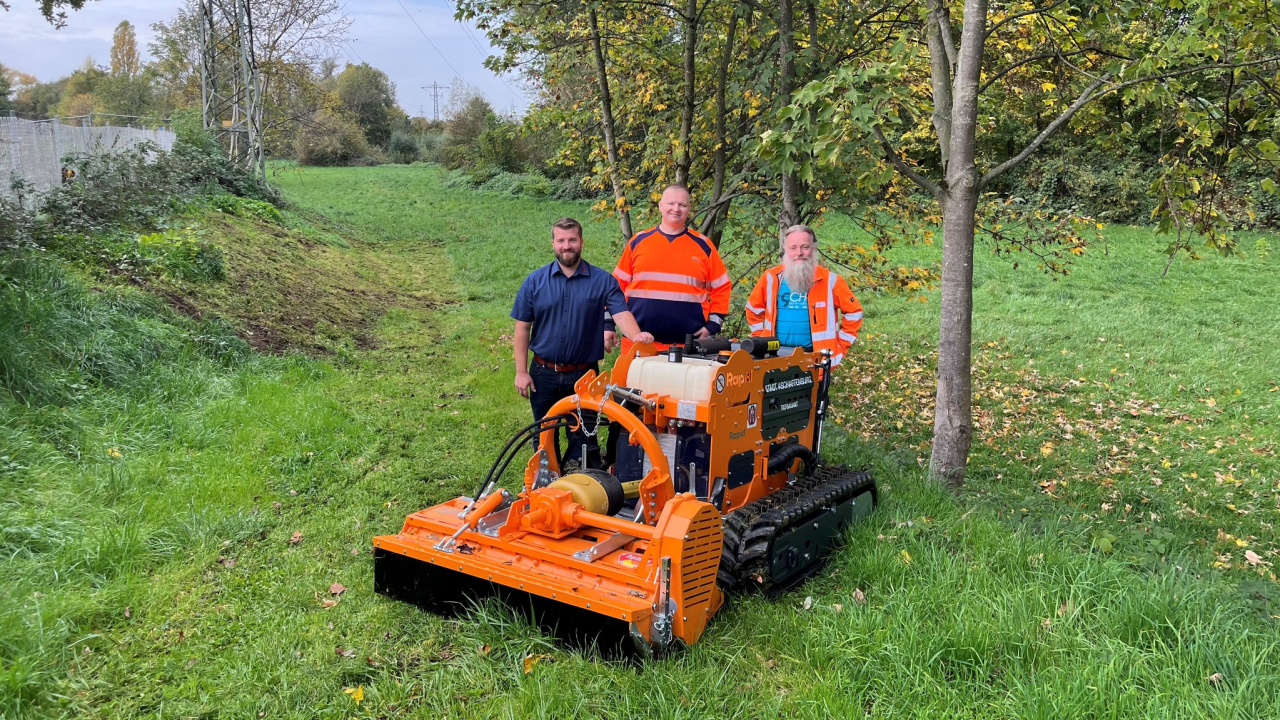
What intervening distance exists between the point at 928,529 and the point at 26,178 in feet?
38.6

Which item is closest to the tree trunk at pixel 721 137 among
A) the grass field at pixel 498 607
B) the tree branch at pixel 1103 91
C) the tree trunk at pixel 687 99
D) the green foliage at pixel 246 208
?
the tree trunk at pixel 687 99

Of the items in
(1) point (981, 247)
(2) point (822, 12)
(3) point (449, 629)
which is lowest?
(3) point (449, 629)

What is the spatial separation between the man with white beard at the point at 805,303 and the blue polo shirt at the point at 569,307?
1.03m

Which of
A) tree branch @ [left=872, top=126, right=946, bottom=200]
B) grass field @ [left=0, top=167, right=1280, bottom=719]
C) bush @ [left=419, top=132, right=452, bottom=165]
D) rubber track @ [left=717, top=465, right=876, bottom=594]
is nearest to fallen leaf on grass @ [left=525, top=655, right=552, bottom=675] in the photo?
grass field @ [left=0, top=167, right=1280, bottom=719]

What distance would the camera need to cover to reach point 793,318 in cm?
546

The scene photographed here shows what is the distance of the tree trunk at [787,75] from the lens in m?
7.32

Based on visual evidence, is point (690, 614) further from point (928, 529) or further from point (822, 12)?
point (822, 12)

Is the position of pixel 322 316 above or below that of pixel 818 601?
above

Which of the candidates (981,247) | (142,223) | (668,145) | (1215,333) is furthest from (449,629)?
(981,247)

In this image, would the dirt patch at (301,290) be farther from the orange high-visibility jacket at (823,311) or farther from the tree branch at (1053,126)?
the tree branch at (1053,126)

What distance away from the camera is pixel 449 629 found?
3.92m

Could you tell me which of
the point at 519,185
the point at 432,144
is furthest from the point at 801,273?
the point at 432,144

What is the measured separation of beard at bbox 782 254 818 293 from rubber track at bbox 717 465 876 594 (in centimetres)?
139

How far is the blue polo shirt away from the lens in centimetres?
531
